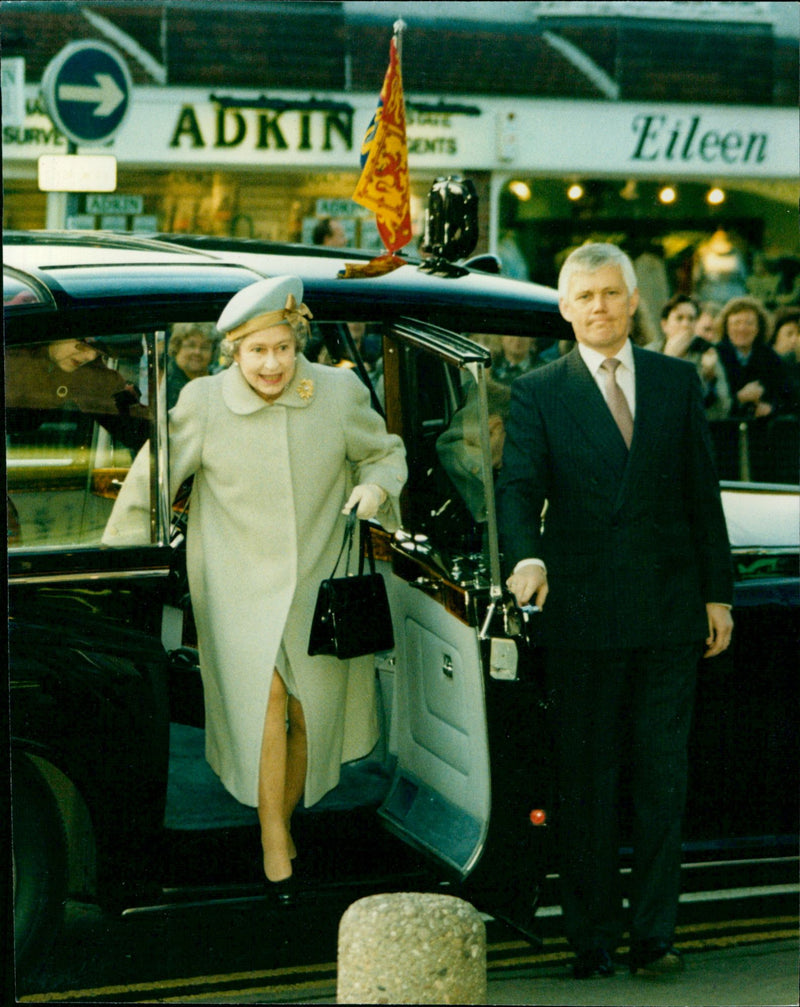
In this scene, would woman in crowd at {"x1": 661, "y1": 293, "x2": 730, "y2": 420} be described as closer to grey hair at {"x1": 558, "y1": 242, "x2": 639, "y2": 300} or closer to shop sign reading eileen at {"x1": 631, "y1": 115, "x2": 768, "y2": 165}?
shop sign reading eileen at {"x1": 631, "y1": 115, "x2": 768, "y2": 165}

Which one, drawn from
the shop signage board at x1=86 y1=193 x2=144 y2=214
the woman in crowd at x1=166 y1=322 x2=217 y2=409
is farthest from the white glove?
the shop signage board at x1=86 y1=193 x2=144 y2=214

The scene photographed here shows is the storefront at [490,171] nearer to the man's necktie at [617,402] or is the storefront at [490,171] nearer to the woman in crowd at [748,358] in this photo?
the woman in crowd at [748,358]

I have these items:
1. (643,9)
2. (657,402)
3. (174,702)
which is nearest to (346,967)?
(174,702)

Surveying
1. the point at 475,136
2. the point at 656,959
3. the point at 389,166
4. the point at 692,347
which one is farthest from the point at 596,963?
the point at 475,136

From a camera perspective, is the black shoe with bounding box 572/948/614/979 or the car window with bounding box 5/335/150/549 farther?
the black shoe with bounding box 572/948/614/979

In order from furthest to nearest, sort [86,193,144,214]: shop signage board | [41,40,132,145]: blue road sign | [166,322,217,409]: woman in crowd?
[86,193,144,214]: shop signage board → [41,40,132,145]: blue road sign → [166,322,217,409]: woman in crowd

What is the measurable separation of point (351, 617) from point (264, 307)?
86 cm

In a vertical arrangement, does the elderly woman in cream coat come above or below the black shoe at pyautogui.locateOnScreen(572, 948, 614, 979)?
above

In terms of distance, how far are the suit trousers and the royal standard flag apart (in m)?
1.49

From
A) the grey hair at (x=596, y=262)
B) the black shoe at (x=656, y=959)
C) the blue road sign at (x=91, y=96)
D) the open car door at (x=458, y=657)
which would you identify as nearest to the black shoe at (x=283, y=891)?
the open car door at (x=458, y=657)

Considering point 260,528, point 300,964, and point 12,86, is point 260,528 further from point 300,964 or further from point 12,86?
point 12,86

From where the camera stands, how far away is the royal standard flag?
4707mm

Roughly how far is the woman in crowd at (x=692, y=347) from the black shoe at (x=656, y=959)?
5.22 metres

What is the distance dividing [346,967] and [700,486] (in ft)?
5.29
